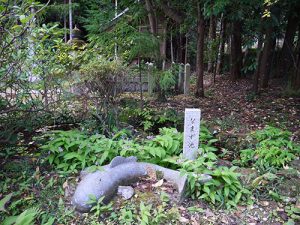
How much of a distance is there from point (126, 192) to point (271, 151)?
212 cm

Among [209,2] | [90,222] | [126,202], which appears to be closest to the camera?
[90,222]

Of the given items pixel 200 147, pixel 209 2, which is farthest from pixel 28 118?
pixel 209 2

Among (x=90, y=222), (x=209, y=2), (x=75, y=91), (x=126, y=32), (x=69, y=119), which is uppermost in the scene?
(x=209, y=2)

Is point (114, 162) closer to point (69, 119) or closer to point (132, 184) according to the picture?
point (132, 184)

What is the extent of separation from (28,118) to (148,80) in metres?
4.20

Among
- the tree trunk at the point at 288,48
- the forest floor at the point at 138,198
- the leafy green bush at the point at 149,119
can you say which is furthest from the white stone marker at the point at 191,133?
the tree trunk at the point at 288,48

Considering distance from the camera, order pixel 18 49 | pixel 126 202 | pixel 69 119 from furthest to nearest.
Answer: pixel 69 119 < pixel 18 49 < pixel 126 202

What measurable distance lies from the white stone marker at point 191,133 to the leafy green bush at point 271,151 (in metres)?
0.84

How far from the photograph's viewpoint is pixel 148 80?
7605 mm

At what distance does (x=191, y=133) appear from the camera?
142 inches

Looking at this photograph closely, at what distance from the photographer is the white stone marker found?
11.7 feet

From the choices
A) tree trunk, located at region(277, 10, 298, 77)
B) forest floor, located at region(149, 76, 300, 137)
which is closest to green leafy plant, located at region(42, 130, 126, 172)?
forest floor, located at region(149, 76, 300, 137)

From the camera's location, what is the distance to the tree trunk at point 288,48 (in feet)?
28.3

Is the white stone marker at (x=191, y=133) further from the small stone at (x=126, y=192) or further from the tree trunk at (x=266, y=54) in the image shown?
the tree trunk at (x=266, y=54)
